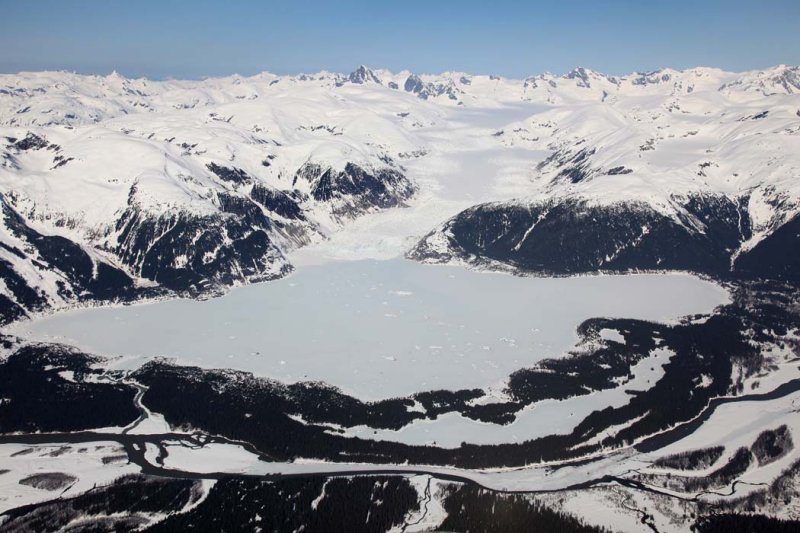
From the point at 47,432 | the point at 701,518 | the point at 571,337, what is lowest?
the point at 701,518

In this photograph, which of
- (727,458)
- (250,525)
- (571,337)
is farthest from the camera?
(571,337)

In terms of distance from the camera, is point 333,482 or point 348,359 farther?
point 348,359

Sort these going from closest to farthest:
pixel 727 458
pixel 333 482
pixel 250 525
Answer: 1. pixel 250 525
2. pixel 333 482
3. pixel 727 458

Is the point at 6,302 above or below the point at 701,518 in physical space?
above

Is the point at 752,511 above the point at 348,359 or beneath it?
beneath

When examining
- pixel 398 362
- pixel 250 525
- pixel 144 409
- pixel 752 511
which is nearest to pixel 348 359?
pixel 398 362

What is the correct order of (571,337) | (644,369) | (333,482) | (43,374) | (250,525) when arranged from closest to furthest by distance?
(250,525), (333,482), (43,374), (644,369), (571,337)

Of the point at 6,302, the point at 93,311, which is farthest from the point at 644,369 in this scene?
the point at 6,302

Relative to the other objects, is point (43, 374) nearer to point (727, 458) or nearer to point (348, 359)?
point (348, 359)

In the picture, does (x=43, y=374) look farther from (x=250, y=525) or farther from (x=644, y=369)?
(x=644, y=369)

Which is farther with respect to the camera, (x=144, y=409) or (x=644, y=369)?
(x=644, y=369)
